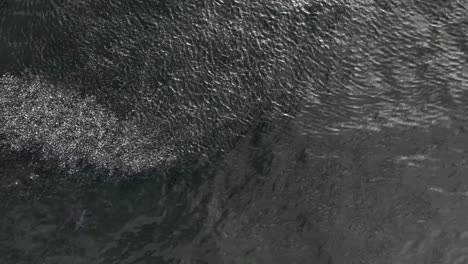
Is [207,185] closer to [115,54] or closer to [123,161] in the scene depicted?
[123,161]

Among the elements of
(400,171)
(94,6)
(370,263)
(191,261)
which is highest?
(94,6)

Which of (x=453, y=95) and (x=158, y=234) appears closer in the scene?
(x=158, y=234)

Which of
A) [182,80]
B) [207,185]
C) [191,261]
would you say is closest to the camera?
[191,261]

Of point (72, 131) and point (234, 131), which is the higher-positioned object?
point (234, 131)

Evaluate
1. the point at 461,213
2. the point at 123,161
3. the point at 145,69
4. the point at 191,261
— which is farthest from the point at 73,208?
the point at 461,213

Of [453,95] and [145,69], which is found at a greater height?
[453,95]

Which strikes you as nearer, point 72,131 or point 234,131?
point 72,131

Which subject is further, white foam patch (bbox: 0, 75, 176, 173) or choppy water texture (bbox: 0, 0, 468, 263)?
white foam patch (bbox: 0, 75, 176, 173)

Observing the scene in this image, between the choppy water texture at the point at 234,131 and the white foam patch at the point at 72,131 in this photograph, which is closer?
the choppy water texture at the point at 234,131
